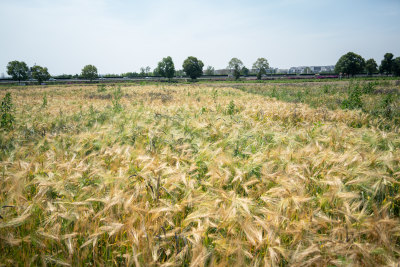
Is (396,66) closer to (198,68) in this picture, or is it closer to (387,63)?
(387,63)

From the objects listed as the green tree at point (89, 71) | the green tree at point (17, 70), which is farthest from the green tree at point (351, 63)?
the green tree at point (17, 70)

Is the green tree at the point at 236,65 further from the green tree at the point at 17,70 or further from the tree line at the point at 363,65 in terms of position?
the green tree at the point at 17,70

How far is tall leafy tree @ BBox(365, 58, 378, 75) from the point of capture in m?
93.5

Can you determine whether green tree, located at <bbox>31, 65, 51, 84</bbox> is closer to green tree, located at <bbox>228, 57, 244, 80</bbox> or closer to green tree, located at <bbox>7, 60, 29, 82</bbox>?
green tree, located at <bbox>7, 60, 29, 82</bbox>

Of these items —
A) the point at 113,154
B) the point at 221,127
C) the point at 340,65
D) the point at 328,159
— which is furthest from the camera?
the point at 340,65

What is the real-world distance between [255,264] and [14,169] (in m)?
2.73

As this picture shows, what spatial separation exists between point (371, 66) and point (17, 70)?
502 ft

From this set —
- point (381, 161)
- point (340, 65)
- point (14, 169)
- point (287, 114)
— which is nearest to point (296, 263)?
point (381, 161)

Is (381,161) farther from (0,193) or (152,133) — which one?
(0,193)

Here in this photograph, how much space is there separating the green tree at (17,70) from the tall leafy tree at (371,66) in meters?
149

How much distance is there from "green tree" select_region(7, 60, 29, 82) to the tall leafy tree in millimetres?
148555

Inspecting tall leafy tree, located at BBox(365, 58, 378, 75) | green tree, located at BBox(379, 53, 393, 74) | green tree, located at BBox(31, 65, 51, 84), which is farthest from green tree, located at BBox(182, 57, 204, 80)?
green tree, located at BBox(379, 53, 393, 74)

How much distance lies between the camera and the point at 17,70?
6675 centimetres

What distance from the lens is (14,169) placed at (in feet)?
7.14
